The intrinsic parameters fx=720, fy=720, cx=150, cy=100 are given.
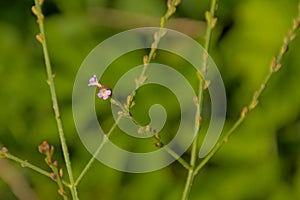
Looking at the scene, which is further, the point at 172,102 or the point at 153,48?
the point at 172,102

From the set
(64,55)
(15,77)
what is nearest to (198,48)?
(64,55)

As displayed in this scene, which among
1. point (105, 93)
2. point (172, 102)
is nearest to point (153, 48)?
point (105, 93)

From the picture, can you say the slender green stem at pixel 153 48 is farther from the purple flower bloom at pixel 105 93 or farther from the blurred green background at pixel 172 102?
the blurred green background at pixel 172 102

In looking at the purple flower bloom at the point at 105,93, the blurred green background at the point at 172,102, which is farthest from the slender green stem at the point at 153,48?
the blurred green background at the point at 172,102

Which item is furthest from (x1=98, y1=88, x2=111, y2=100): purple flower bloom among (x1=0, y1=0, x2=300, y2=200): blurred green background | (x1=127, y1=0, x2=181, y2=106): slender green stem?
(x1=0, y1=0, x2=300, y2=200): blurred green background

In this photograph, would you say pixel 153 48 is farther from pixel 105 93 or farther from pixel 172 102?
pixel 172 102

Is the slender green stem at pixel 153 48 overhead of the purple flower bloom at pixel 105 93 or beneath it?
overhead

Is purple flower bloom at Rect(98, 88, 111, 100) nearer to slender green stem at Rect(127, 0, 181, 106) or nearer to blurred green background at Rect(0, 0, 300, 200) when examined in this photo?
slender green stem at Rect(127, 0, 181, 106)

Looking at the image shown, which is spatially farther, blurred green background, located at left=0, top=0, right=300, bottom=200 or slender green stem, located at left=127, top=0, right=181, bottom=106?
blurred green background, located at left=0, top=0, right=300, bottom=200

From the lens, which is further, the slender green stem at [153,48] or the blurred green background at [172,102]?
the blurred green background at [172,102]
